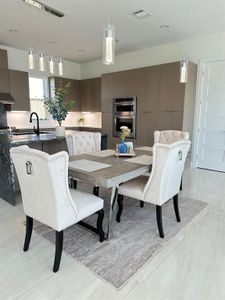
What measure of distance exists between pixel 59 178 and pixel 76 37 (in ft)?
13.3

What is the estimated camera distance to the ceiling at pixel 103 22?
10.2 feet

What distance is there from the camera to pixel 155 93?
4723mm

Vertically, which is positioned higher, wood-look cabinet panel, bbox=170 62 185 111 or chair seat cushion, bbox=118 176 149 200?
wood-look cabinet panel, bbox=170 62 185 111

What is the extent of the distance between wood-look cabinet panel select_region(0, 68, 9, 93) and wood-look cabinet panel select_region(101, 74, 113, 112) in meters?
2.38

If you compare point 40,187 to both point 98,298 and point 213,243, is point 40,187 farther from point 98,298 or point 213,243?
point 213,243

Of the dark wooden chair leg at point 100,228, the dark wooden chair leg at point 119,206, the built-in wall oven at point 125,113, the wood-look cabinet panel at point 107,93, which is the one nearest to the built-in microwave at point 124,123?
the built-in wall oven at point 125,113

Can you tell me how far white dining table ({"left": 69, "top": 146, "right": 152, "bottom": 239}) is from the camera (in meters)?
1.88

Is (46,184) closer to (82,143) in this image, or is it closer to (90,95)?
(82,143)

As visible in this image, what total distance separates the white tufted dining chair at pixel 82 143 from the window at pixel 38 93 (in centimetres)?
355

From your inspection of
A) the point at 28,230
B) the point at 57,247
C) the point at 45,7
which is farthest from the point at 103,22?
the point at 57,247

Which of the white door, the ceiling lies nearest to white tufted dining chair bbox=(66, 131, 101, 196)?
the ceiling

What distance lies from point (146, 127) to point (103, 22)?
Answer: 234 cm

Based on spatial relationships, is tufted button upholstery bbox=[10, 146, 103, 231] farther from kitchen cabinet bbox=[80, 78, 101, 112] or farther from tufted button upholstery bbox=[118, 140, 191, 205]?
kitchen cabinet bbox=[80, 78, 101, 112]

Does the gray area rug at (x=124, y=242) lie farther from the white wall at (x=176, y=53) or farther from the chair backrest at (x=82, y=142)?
the white wall at (x=176, y=53)
